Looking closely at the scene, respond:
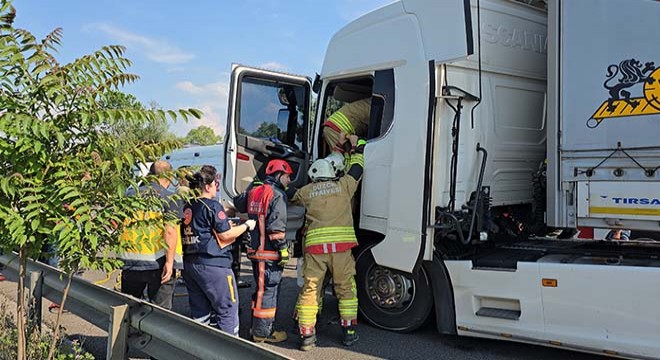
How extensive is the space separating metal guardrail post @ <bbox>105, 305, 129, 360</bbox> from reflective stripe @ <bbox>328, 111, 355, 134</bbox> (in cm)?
278

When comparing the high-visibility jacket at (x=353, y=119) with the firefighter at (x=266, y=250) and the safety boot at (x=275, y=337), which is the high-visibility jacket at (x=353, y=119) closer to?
the firefighter at (x=266, y=250)

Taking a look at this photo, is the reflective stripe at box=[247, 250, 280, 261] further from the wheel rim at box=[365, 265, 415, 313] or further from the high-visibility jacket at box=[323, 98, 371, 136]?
the high-visibility jacket at box=[323, 98, 371, 136]

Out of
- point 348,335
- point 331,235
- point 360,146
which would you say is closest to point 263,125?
point 360,146

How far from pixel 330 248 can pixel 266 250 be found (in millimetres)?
550

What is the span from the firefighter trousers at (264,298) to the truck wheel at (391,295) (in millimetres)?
817

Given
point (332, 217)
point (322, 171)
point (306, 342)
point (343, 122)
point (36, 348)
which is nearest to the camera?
point (36, 348)

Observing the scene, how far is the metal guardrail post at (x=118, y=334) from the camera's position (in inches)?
120

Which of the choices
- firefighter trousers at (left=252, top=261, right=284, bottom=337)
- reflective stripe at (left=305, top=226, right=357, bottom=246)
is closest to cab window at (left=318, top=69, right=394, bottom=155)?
reflective stripe at (left=305, top=226, right=357, bottom=246)

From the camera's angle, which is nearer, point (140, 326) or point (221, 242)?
point (140, 326)

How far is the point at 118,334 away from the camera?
3.06 m

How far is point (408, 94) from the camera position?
14.6 ft

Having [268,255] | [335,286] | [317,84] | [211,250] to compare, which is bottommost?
[335,286]

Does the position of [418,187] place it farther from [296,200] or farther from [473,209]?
[296,200]

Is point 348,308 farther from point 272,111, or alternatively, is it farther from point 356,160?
point 272,111
